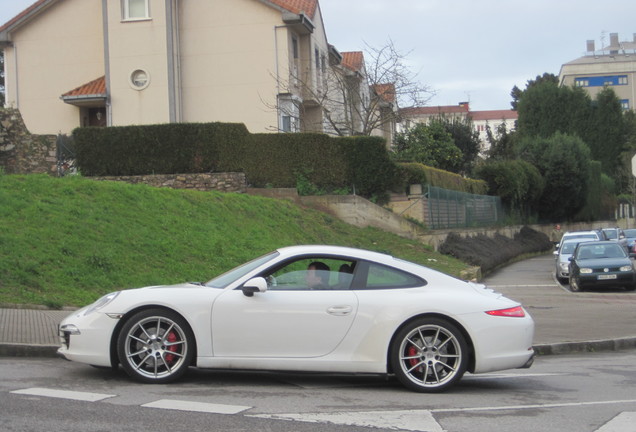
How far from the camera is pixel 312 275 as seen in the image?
840cm

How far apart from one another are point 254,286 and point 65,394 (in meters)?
1.93

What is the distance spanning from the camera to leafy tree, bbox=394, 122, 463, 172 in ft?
154

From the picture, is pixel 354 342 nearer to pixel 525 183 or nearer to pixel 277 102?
pixel 277 102

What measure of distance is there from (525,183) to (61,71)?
96.3ft

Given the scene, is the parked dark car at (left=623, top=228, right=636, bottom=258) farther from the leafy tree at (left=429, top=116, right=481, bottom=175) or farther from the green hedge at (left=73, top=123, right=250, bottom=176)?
the green hedge at (left=73, top=123, right=250, bottom=176)

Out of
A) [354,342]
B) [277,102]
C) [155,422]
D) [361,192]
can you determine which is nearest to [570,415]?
[354,342]

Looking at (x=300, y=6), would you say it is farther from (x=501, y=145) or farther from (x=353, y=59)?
(x=501, y=145)

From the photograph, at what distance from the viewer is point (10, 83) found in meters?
39.3

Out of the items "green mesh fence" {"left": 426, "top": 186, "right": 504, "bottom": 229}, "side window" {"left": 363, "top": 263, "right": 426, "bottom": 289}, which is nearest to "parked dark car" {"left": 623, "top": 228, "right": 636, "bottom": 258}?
"green mesh fence" {"left": 426, "top": 186, "right": 504, "bottom": 229}

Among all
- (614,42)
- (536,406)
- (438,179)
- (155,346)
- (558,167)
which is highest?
(614,42)

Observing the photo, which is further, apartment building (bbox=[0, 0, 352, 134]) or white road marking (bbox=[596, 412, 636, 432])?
apartment building (bbox=[0, 0, 352, 134])

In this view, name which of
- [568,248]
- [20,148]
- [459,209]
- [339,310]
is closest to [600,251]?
[568,248]

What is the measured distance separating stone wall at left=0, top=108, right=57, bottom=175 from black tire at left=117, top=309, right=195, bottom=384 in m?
15.6

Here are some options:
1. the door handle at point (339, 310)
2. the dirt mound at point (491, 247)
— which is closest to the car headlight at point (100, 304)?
the door handle at point (339, 310)
